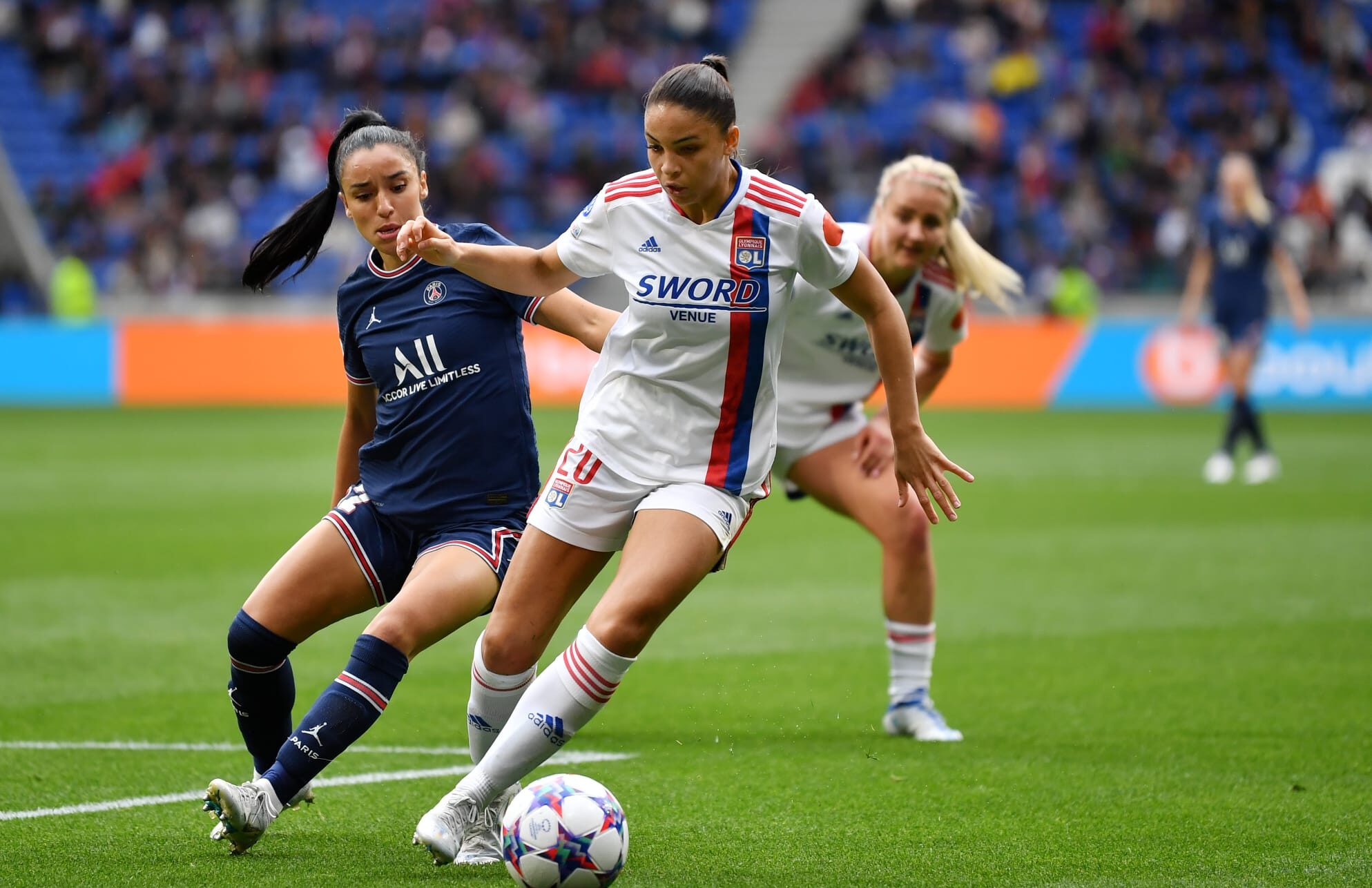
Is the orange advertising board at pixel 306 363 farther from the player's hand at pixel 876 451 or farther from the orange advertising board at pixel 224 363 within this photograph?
the player's hand at pixel 876 451

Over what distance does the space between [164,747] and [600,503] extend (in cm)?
236

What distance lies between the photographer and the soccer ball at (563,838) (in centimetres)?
410

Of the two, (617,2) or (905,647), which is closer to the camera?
(905,647)

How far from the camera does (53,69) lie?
104ft

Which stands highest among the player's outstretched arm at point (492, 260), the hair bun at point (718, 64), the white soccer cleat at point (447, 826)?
the hair bun at point (718, 64)

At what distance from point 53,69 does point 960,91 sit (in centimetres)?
1703

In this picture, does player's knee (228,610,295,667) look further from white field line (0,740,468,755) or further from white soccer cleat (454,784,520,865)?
white field line (0,740,468,755)

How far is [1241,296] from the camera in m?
14.9

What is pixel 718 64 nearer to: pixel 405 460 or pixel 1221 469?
pixel 405 460

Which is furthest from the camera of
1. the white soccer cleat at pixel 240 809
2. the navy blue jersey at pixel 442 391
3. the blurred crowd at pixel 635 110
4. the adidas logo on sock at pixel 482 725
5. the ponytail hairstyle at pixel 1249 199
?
the blurred crowd at pixel 635 110

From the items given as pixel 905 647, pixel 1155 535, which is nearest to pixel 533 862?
pixel 905 647

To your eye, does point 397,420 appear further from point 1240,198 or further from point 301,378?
point 301,378

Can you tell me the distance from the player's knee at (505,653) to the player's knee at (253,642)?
0.63 meters

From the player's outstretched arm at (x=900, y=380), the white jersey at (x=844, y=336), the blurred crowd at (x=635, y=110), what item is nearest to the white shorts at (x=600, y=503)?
the player's outstretched arm at (x=900, y=380)
